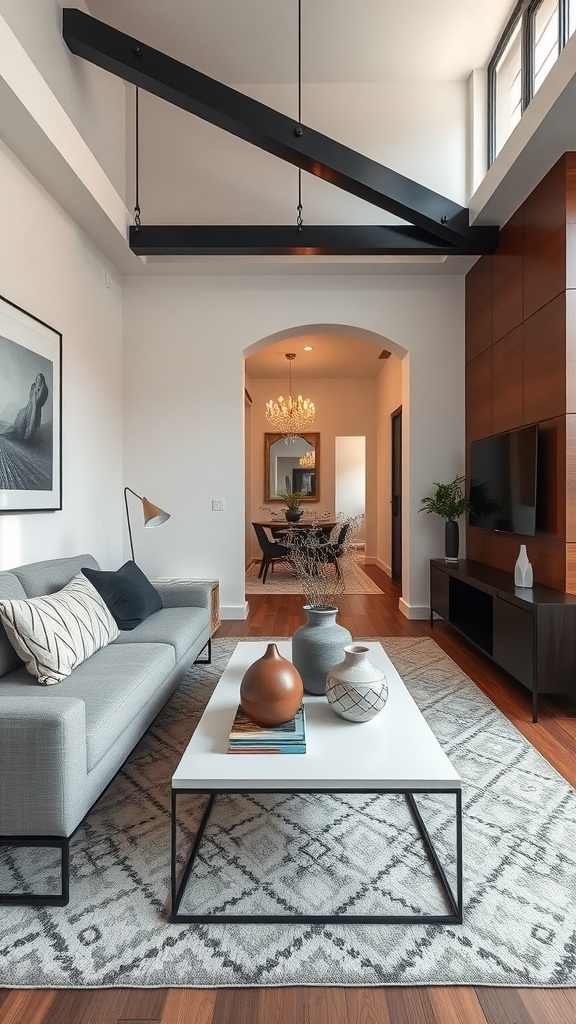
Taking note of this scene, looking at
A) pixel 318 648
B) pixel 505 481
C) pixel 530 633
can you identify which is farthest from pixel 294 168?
pixel 318 648

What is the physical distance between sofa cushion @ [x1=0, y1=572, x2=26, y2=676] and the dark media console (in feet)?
7.79

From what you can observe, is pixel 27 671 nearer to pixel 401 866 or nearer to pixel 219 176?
pixel 401 866

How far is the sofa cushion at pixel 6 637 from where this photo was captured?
86.6 inches

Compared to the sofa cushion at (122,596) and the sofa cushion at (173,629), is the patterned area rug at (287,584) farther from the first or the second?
the sofa cushion at (122,596)

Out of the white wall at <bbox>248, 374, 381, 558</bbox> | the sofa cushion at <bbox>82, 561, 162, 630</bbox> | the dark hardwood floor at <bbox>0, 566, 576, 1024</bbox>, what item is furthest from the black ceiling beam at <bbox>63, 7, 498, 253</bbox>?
the white wall at <bbox>248, 374, 381, 558</bbox>

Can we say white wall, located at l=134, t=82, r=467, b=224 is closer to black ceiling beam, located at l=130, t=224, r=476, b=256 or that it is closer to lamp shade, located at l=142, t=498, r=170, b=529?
black ceiling beam, located at l=130, t=224, r=476, b=256

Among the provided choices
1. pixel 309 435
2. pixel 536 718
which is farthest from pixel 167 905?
pixel 309 435

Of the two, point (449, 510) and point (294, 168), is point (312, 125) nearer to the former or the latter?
point (294, 168)

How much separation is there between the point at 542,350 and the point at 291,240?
78.8 inches

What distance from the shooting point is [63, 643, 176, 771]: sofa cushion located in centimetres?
179

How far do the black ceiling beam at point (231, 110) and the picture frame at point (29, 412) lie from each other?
1.55 meters

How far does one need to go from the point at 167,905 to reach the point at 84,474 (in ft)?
10.4

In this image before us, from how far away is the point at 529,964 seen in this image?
1344 mm

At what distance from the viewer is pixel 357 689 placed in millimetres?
1779
